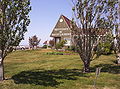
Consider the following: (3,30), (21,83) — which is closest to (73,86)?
(21,83)

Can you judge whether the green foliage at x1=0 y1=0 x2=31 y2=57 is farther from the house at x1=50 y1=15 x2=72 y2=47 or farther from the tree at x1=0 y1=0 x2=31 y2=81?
the house at x1=50 y1=15 x2=72 y2=47

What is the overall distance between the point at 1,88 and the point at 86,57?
6600 millimetres

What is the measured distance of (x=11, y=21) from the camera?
28.9 ft

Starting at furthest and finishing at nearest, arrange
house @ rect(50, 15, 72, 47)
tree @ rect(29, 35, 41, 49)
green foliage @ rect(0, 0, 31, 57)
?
tree @ rect(29, 35, 41, 49) < house @ rect(50, 15, 72, 47) < green foliage @ rect(0, 0, 31, 57)

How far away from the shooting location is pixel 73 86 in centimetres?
828

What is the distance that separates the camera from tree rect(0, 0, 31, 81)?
848 centimetres

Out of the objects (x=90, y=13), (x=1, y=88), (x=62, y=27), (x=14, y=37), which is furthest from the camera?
(x=62, y=27)

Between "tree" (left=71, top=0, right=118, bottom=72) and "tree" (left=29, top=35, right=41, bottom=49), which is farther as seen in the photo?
"tree" (left=29, top=35, right=41, bottom=49)

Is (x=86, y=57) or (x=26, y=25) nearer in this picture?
(x=26, y=25)

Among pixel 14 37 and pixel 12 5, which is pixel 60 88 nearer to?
pixel 14 37

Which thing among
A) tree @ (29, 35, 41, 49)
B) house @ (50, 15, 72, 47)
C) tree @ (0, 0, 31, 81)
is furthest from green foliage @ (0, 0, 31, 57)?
tree @ (29, 35, 41, 49)

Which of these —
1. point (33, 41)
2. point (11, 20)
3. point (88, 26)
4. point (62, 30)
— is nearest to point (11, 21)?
point (11, 20)

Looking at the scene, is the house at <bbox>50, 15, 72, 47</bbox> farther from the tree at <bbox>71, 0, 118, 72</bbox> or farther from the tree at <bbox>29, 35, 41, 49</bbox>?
the tree at <bbox>71, 0, 118, 72</bbox>

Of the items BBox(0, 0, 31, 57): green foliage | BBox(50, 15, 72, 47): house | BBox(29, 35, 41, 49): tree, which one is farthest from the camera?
BBox(29, 35, 41, 49): tree
